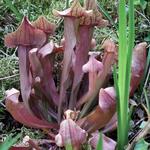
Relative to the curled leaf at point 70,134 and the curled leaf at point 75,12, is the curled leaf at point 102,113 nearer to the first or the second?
the curled leaf at point 70,134

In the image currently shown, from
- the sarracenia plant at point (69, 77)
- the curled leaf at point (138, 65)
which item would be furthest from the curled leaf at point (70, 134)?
the curled leaf at point (138, 65)

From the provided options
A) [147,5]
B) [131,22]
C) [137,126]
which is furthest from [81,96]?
[147,5]

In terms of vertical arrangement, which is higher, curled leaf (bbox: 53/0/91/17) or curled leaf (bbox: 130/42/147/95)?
curled leaf (bbox: 53/0/91/17)

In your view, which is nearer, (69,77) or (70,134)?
(70,134)

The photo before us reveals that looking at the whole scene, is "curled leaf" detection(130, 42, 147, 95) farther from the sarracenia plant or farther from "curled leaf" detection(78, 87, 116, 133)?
"curled leaf" detection(78, 87, 116, 133)

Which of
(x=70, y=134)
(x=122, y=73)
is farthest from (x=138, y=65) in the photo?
(x=70, y=134)

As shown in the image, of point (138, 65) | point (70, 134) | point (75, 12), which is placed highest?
point (75, 12)

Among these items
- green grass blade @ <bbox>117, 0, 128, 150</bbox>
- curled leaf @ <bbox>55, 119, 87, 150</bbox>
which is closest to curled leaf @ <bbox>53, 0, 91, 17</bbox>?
green grass blade @ <bbox>117, 0, 128, 150</bbox>

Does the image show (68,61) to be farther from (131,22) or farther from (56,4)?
(56,4)

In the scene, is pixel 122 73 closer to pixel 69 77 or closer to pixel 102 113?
pixel 102 113
